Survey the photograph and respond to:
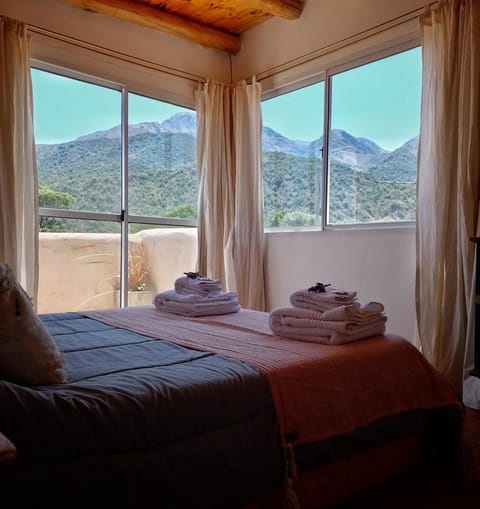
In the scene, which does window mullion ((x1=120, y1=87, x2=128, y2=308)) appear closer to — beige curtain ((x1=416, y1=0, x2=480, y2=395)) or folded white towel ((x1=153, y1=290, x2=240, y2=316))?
folded white towel ((x1=153, y1=290, x2=240, y2=316))

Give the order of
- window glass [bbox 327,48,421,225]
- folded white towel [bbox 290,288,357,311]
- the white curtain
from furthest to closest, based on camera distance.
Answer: the white curtain → window glass [bbox 327,48,421,225] → folded white towel [bbox 290,288,357,311]

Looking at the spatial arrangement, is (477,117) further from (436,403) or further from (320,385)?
(320,385)

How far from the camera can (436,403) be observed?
1588mm

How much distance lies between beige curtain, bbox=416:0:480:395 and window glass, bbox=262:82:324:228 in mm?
1013

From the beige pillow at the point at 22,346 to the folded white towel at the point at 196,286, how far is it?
1.31 meters

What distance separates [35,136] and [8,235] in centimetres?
81

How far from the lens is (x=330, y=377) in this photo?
1.37 metres

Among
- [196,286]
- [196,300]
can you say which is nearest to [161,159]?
[196,286]

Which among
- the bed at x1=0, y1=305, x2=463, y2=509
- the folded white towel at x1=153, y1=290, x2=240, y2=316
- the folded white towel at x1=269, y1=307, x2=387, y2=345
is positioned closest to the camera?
the bed at x1=0, y1=305, x2=463, y2=509

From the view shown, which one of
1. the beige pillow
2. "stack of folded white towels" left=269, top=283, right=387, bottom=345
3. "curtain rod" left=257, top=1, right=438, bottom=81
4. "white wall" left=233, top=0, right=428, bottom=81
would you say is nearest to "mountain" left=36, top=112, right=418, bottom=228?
"curtain rod" left=257, top=1, right=438, bottom=81

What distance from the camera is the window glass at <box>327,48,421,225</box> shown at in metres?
3.03

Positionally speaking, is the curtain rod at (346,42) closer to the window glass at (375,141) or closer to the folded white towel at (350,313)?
the window glass at (375,141)

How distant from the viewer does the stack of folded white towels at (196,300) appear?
2324mm

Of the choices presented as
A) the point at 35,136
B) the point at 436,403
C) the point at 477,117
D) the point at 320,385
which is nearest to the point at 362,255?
the point at 477,117
